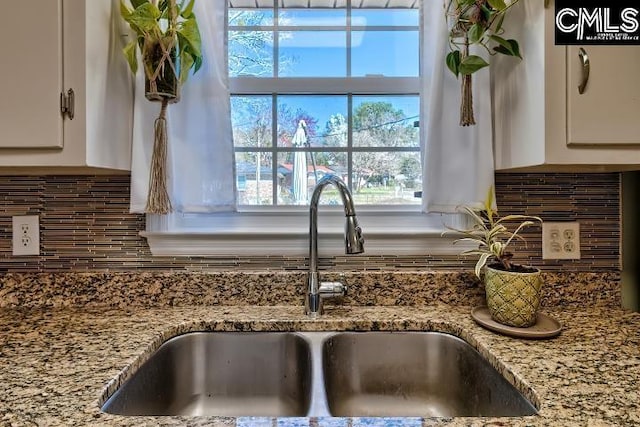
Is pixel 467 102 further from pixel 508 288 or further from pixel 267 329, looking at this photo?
pixel 267 329

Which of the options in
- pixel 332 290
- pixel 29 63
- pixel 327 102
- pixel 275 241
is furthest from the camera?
pixel 327 102

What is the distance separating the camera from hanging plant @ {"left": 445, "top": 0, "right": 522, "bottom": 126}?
982 millimetres

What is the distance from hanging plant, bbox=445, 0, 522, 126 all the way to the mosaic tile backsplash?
0.30 metres

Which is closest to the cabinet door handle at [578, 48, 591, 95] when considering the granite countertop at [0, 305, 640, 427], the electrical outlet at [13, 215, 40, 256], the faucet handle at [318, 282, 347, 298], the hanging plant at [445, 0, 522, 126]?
the hanging plant at [445, 0, 522, 126]

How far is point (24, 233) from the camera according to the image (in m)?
1.16

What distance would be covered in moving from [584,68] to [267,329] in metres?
0.97

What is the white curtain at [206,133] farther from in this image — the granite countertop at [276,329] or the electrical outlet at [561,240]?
the electrical outlet at [561,240]

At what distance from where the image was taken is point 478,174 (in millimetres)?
1109

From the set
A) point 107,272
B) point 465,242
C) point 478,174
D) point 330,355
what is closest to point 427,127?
point 478,174

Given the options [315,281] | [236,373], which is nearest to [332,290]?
[315,281]

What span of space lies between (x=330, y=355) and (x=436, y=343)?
0.90ft

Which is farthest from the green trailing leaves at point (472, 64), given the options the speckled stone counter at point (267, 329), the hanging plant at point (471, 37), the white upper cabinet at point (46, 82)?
the white upper cabinet at point (46, 82)

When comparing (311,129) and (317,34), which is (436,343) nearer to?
(311,129)

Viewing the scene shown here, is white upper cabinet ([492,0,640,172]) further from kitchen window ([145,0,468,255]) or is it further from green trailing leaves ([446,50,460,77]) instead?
kitchen window ([145,0,468,255])
